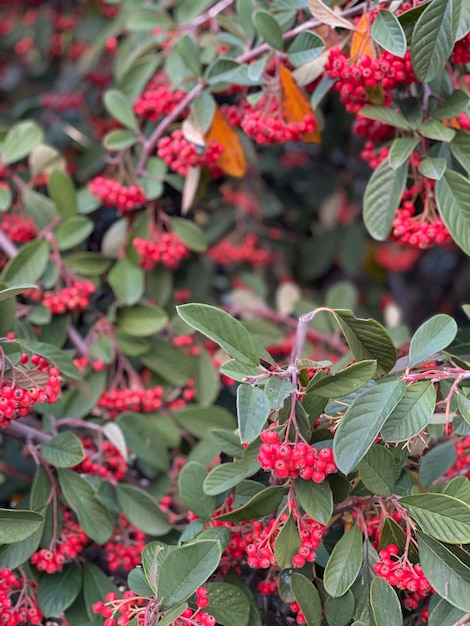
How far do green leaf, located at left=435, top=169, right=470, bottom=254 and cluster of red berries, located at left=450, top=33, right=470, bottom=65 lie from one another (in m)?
0.20

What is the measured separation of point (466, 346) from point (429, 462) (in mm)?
245

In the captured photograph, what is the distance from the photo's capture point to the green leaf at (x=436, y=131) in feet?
4.21

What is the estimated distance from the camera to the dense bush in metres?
1.05

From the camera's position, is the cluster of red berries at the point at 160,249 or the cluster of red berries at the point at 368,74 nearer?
the cluster of red berries at the point at 368,74

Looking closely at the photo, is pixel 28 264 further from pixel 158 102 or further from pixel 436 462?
pixel 436 462

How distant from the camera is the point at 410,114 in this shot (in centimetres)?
138

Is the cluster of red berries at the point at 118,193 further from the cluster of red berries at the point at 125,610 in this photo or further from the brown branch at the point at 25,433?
the cluster of red berries at the point at 125,610

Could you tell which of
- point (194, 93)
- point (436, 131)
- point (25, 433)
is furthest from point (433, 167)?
point (25, 433)

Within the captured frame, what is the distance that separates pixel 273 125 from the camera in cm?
146

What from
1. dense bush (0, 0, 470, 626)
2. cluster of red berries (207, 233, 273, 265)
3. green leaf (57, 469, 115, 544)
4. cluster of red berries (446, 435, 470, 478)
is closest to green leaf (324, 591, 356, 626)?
dense bush (0, 0, 470, 626)

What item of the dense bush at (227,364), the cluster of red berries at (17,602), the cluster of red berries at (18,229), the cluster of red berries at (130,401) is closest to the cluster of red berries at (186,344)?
the dense bush at (227,364)

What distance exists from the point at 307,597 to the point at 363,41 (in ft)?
3.10

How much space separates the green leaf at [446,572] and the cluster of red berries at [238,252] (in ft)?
4.51

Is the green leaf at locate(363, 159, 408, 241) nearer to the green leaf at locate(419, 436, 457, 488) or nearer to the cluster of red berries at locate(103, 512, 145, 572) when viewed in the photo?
the green leaf at locate(419, 436, 457, 488)
